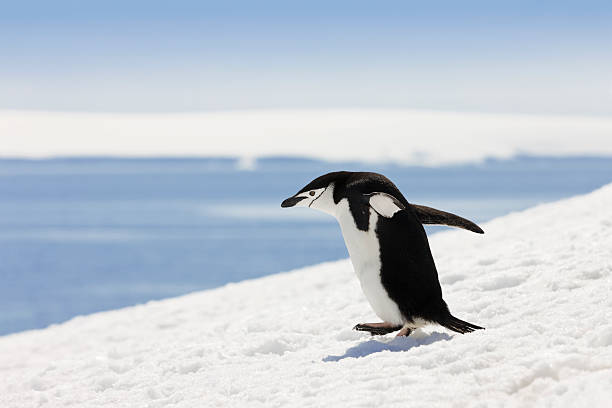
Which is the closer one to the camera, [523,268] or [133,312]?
[523,268]

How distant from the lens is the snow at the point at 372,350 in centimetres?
356

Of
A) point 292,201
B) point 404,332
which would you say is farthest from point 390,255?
point 292,201

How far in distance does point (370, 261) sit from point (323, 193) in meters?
0.61

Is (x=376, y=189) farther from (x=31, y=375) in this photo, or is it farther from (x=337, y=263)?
(x=337, y=263)

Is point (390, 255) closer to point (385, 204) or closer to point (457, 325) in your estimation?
point (385, 204)

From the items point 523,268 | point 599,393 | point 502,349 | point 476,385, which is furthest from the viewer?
point 523,268

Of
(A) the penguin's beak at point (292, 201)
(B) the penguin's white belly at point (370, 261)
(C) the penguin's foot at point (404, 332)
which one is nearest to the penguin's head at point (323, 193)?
(A) the penguin's beak at point (292, 201)

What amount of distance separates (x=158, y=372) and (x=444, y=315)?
2.24 m

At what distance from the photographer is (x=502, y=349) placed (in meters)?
3.90

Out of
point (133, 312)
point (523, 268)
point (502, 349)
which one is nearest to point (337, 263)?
point (133, 312)

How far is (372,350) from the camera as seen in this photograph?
15.0ft

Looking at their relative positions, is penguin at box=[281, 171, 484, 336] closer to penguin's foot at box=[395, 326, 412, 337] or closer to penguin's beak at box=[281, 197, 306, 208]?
penguin's foot at box=[395, 326, 412, 337]

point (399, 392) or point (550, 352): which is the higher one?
point (550, 352)

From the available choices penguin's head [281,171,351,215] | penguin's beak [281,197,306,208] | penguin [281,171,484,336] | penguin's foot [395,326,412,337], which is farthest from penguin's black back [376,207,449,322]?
penguin's beak [281,197,306,208]
